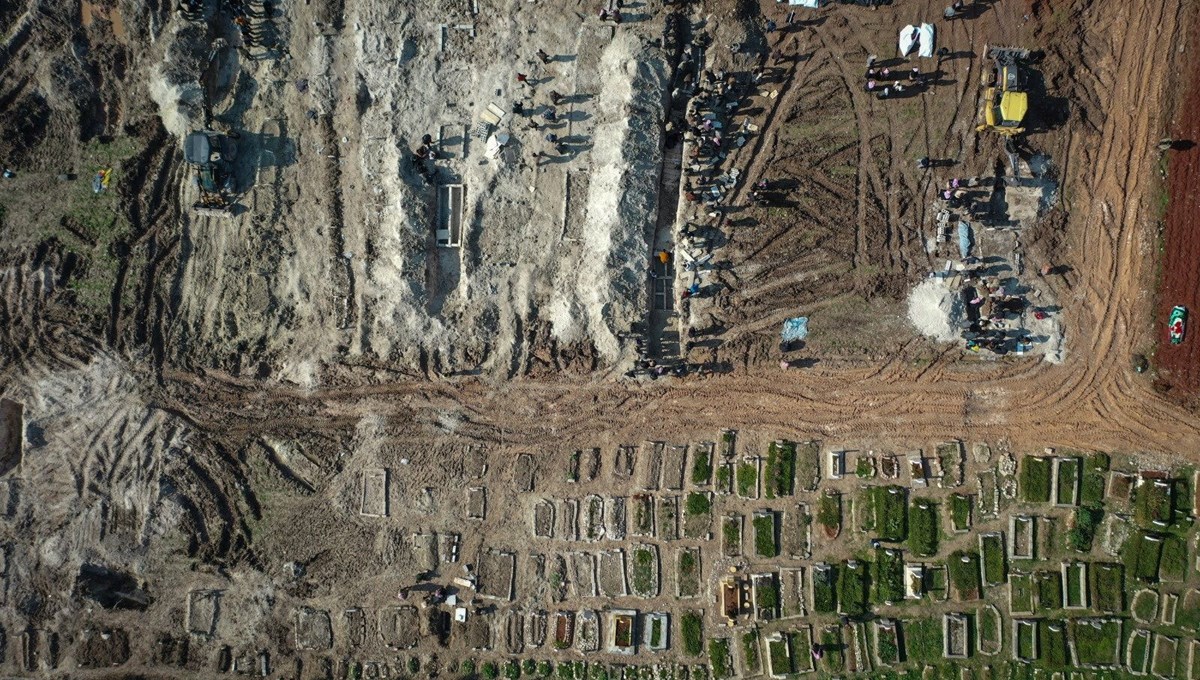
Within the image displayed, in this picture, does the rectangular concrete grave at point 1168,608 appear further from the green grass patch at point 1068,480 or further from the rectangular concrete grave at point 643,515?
the rectangular concrete grave at point 643,515

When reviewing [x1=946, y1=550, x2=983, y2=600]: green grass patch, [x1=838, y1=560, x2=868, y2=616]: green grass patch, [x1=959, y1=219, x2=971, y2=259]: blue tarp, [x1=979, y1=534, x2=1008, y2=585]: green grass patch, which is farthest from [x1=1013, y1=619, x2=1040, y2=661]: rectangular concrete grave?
[x1=959, y1=219, x2=971, y2=259]: blue tarp

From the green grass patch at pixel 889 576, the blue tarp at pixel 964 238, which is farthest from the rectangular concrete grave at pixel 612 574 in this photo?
the blue tarp at pixel 964 238

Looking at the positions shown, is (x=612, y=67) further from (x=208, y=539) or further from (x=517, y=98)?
(x=208, y=539)

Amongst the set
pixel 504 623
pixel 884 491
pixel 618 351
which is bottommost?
pixel 504 623

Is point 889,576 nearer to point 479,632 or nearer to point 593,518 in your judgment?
point 593,518

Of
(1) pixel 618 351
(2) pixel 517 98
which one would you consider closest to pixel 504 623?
(1) pixel 618 351

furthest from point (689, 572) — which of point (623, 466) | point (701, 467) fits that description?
point (623, 466)
